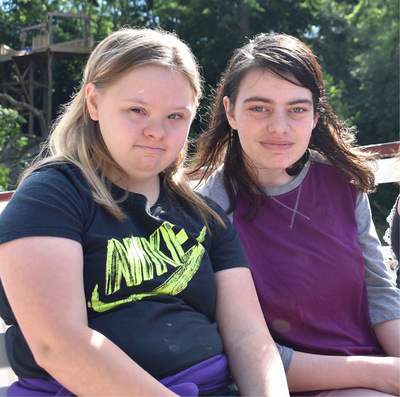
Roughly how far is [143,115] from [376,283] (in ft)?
3.54

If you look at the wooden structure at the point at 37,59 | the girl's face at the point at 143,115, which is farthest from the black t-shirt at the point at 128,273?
the wooden structure at the point at 37,59

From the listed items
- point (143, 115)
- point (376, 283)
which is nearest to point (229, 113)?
point (143, 115)

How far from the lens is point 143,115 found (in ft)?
5.10

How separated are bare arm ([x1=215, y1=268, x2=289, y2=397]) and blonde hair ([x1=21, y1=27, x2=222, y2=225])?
23 cm

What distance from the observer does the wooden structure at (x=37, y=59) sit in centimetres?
1591

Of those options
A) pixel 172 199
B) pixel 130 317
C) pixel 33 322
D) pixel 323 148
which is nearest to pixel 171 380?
pixel 130 317

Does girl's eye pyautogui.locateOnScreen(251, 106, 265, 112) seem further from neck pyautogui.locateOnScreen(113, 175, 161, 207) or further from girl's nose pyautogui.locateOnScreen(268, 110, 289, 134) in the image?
neck pyautogui.locateOnScreen(113, 175, 161, 207)

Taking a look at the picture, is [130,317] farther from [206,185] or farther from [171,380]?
[206,185]

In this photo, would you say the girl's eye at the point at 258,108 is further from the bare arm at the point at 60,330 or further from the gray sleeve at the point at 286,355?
the bare arm at the point at 60,330

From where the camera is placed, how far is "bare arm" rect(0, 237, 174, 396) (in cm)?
127

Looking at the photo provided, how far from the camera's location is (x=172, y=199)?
5.84 feet

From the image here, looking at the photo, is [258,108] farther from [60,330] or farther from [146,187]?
[60,330]

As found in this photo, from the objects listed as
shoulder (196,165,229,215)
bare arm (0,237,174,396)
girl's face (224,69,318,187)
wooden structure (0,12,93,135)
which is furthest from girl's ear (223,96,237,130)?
wooden structure (0,12,93,135)

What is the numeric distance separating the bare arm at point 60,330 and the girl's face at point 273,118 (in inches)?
37.7
